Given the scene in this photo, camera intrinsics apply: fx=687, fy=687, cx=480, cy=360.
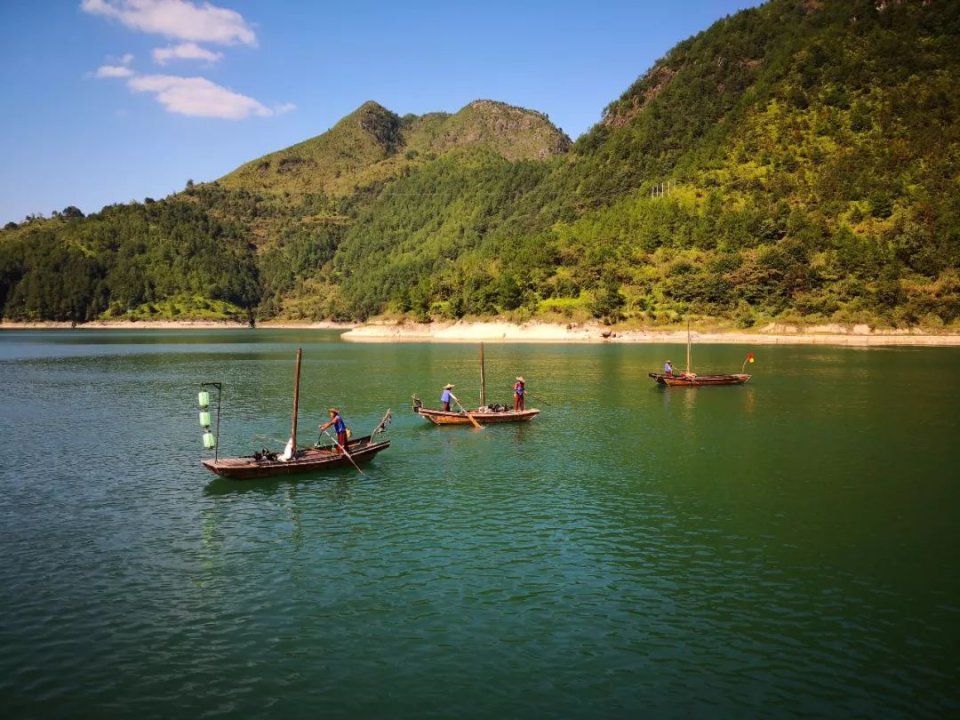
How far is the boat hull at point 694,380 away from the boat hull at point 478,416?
2897 cm

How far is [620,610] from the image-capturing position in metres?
20.1

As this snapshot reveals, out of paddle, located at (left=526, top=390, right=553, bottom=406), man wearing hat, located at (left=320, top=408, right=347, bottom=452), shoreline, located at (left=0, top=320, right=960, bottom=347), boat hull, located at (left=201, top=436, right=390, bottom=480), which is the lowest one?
boat hull, located at (left=201, top=436, right=390, bottom=480)

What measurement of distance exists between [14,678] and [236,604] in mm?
5660

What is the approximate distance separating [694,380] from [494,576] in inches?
2387

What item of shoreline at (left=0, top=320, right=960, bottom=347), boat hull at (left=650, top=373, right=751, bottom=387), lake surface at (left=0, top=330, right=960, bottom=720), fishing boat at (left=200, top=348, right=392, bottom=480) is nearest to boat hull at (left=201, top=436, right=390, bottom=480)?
fishing boat at (left=200, top=348, right=392, bottom=480)

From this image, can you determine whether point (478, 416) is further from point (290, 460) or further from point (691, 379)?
point (691, 379)

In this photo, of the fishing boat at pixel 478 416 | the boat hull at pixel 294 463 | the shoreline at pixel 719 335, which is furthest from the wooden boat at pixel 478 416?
the shoreline at pixel 719 335

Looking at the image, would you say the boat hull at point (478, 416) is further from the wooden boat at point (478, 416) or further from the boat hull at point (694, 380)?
the boat hull at point (694, 380)

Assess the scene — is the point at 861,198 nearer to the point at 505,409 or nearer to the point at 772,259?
the point at 772,259

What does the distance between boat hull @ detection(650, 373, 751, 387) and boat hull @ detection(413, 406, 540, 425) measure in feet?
95.1

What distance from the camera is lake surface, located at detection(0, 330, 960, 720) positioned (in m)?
Answer: 15.9

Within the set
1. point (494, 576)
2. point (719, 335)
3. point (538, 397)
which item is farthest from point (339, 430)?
point (719, 335)

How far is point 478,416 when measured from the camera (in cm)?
5203

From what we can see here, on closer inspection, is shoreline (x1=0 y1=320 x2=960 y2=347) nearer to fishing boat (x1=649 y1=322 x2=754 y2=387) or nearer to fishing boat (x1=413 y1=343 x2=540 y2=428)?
fishing boat (x1=649 y1=322 x2=754 y2=387)
